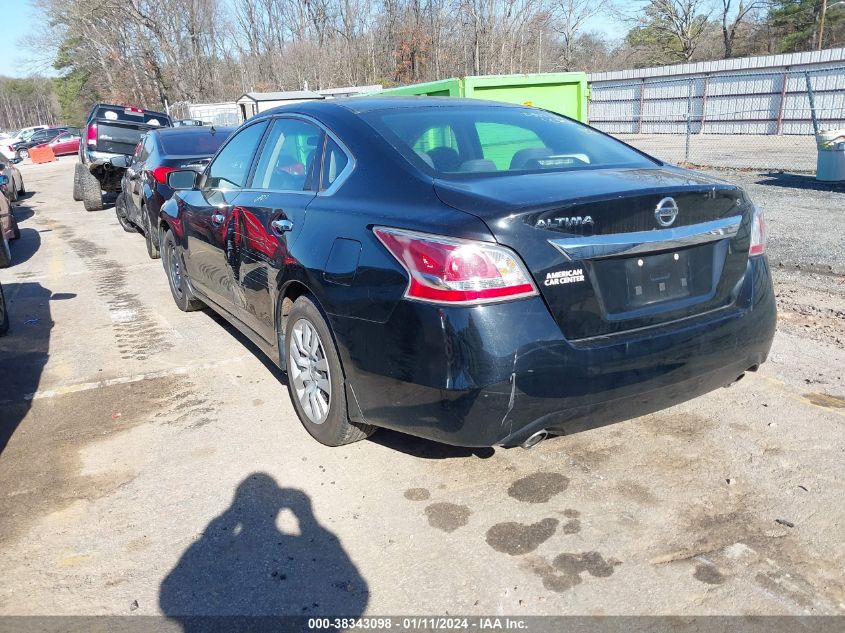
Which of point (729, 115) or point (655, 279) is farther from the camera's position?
point (729, 115)

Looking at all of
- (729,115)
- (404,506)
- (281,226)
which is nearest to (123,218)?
(281,226)

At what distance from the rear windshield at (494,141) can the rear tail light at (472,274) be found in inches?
23.1

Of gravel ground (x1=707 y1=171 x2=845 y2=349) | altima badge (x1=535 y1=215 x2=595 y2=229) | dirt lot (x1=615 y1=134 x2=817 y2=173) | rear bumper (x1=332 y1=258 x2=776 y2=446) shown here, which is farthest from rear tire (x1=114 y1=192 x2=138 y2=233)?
dirt lot (x1=615 y1=134 x2=817 y2=173)

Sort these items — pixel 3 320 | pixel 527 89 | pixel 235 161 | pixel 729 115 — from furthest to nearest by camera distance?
pixel 729 115 → pixel 527 89 → pixel 3 320 → pixel 235 161

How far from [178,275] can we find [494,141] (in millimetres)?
3637

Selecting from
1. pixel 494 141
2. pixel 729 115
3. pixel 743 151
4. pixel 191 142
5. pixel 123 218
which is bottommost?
pixel 743 151

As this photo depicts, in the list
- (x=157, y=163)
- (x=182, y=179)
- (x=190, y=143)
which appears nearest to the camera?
(x=182, y=179)

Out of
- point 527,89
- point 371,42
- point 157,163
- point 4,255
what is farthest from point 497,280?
point 371,42

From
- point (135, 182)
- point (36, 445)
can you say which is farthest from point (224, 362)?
point (135, 182)

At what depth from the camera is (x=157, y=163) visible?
865 cm

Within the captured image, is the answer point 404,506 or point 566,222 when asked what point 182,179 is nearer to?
point 404,506

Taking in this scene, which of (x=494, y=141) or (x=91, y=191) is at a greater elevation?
(x=494, y=141)

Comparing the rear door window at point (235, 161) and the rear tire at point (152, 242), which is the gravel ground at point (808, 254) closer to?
the rear door window at point (235, 161)

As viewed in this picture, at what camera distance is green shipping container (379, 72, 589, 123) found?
10.6 metres
